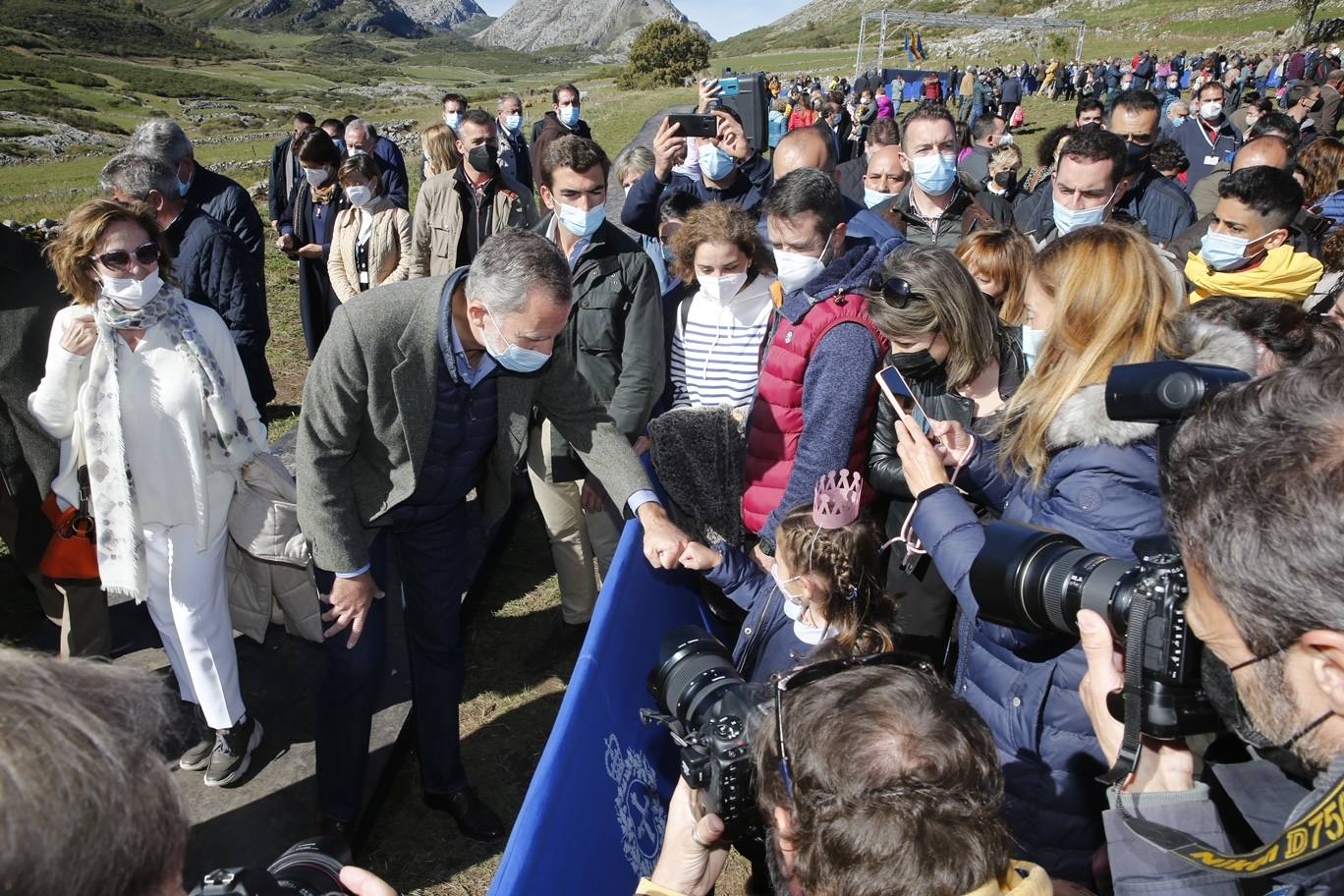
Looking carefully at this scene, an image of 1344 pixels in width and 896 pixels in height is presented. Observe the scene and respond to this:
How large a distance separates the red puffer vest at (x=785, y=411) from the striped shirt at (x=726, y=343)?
0.34 m

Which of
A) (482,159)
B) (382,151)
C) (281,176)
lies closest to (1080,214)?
(482,159)

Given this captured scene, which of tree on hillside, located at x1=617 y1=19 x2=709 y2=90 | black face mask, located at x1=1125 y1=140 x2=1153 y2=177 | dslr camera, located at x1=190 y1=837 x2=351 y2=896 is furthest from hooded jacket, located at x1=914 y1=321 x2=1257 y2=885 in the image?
tree on hillside, located at x1=617 y1=19 x2=709 y2=90

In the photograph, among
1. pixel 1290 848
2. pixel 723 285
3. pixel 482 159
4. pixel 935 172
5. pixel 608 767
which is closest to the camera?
pixel 1290 848

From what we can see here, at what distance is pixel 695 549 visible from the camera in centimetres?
243

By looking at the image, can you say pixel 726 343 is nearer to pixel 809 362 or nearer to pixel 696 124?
pixel 809 362

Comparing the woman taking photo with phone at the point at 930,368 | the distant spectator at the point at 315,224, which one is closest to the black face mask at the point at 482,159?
the distant spectator at the point at 315,224

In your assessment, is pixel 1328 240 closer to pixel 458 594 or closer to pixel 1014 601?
pixel 1014 601

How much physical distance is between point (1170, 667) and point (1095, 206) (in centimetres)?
344

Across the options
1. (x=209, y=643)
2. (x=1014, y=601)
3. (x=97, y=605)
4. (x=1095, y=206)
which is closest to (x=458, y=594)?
(x=209, y=643)

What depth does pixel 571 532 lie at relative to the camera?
3898 millimetres

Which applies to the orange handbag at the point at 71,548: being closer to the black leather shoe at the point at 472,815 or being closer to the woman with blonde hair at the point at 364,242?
the black leather shoe at the point at 472,815

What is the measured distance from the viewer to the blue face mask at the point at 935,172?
15.3ft

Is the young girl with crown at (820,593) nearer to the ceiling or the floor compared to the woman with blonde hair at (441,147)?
nearer to the floor

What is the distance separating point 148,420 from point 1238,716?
9.63ft
